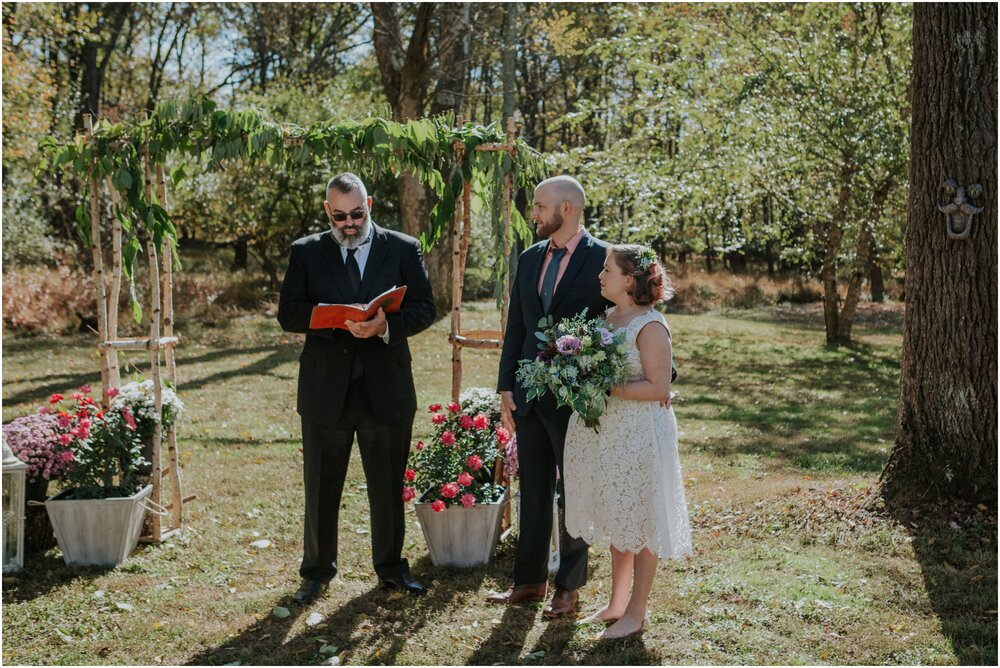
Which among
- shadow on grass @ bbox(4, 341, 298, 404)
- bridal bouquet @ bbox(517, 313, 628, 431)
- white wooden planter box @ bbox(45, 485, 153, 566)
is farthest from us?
shadow on grass @ bbox(4, 341, 298, 404)

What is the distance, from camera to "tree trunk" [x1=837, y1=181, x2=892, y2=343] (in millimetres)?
14320

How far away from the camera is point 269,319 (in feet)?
62.4

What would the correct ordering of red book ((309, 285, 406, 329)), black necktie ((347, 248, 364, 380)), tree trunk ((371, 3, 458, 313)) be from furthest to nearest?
tree trunk ((371, 3, 458, 313)) → black necktie ((347, 248, 364, 380)) → red book ((309, 285, 406, 329))

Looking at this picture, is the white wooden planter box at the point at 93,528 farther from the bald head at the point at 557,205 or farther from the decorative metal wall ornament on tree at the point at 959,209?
the decorative metal wall ornament on tree at the point at 959,209

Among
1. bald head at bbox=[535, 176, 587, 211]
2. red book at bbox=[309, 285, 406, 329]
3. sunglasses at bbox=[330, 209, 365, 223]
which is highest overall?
bald head at bbox=[535, 176, 587, 211]

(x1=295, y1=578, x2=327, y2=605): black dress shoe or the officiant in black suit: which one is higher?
the officiant in black suit

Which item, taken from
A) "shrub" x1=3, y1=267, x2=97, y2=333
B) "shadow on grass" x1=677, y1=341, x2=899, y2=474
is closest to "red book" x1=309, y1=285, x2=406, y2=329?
"shadow on grass" x1=677, y1=341, x2=899, y2=474

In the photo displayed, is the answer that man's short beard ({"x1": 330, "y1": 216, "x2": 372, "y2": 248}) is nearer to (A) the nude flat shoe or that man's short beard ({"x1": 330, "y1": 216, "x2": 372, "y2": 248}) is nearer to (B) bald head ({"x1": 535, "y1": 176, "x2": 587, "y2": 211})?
(B) bald head ({"x1": 535, "y1": 176, "x2": 587, "y2": 211})

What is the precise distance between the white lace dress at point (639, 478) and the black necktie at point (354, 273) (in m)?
1.55

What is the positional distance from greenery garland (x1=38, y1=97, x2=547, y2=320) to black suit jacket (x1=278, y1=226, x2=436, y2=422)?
91 cm

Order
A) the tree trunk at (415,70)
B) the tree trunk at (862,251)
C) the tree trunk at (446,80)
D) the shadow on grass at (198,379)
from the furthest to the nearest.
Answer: the tree trunk at (446,80)
the tree trunk at (415,70)
the tree trunk at (862,251)
the shadow on grass at (198,379)

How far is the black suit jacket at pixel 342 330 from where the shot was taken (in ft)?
16.2

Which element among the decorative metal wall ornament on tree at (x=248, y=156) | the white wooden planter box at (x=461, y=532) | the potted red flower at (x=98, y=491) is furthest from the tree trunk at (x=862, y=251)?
the potted red flower at (x=98, y=491)

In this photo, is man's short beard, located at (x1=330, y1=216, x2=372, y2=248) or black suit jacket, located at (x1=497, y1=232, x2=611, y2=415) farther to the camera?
man's short beard, located at (x1=330, y1=216, x2=372, y2=248)
